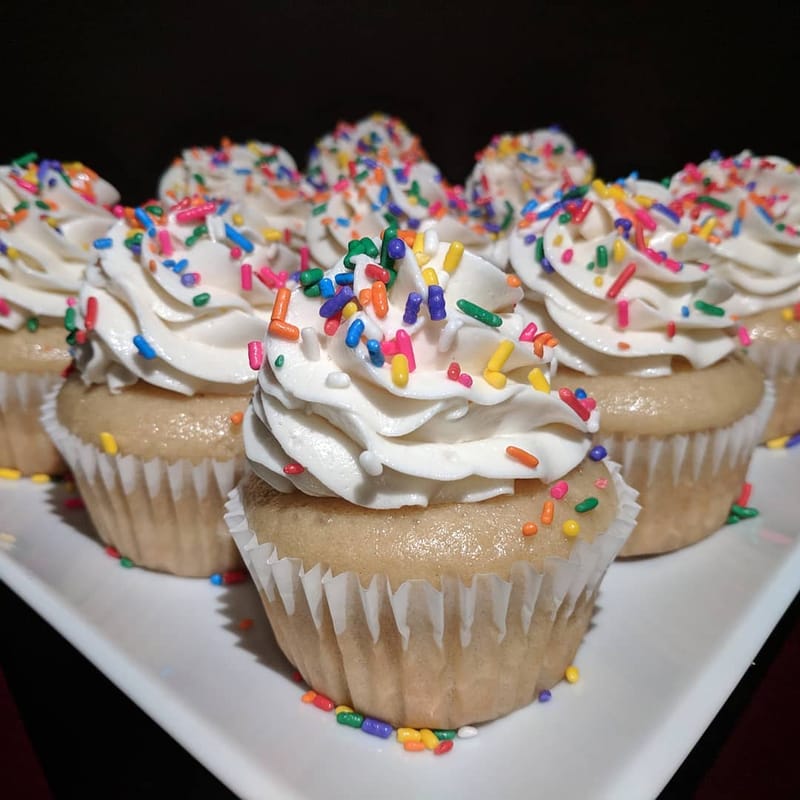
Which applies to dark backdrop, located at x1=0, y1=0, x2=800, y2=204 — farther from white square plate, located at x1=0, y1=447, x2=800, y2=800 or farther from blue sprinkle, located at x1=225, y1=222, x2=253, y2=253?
white square plate, located at x1=0, y1=447, x2=800, y2=800

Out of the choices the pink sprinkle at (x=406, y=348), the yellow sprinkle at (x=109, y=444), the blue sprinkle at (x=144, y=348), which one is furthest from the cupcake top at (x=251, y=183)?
the pink sprinkle at (x=406, y=348)

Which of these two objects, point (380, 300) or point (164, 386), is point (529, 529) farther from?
point (164, 386)

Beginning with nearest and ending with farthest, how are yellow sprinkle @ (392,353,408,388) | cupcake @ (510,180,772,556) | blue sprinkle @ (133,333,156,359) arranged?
yellow sprinkle @ (392,353,408,388), blue sprinkle @ (133,333,156,359), cupcake @ (510,180,772,556)

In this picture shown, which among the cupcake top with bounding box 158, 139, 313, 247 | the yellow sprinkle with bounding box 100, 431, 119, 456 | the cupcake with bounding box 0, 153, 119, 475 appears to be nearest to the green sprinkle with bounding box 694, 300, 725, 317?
the yellow sprinkle with bounding box 100, 431, 119, 456

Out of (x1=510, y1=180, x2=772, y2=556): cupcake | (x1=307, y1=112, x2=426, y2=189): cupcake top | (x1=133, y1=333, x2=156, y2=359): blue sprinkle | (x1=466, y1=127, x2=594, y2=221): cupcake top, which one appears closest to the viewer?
(x1=133, y1=333, x2=156, y2=359): blue sprinkle

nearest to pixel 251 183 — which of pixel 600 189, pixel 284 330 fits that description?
pixel 600 189

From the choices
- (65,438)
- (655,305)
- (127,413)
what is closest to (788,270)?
(655,305)

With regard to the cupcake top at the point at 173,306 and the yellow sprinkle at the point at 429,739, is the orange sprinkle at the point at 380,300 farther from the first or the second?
the yellow sprinkle at the point at 429,739
